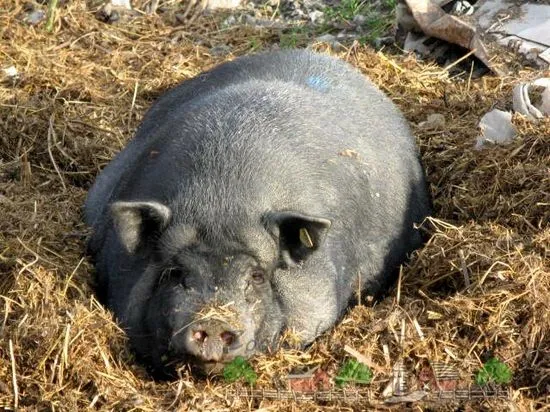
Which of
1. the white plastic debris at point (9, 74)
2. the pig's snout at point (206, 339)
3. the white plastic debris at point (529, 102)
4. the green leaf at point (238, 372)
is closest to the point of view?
the pig's snout at point (206, 339)

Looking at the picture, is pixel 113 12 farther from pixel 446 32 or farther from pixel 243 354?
pixel 243 354

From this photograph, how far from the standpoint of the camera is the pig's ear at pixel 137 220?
5.52 m

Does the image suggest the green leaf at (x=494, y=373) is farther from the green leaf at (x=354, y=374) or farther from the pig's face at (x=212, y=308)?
the pig's face at (x=212, y=308)

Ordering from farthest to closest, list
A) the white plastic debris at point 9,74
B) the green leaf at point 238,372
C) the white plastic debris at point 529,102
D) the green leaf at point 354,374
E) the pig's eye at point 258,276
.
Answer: the white plastic debris at point 9,74 < the white plastic debris at point 529,102 < the pig's eye at point 258,276 < the green leaf at point 354,374 < the green leaf at point 238,372

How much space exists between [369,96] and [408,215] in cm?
88

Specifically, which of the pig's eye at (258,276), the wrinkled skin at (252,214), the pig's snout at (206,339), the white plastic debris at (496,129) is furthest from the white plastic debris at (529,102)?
the pig's snout at (206,339)

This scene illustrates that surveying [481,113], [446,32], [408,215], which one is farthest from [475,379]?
[446,32]

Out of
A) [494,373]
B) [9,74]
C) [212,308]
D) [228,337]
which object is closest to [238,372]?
[228,337]

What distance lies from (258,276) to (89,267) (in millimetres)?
1266

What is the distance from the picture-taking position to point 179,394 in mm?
5273

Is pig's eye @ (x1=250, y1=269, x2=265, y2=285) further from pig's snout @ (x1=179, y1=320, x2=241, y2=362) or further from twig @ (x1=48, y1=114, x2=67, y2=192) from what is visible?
twig @ (x1=48, y1=114, x2=67, y2=192)

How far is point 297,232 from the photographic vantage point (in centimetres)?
563

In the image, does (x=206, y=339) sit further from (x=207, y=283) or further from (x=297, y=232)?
(x=297, y=232)

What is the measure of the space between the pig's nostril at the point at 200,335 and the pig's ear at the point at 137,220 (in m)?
0.65
